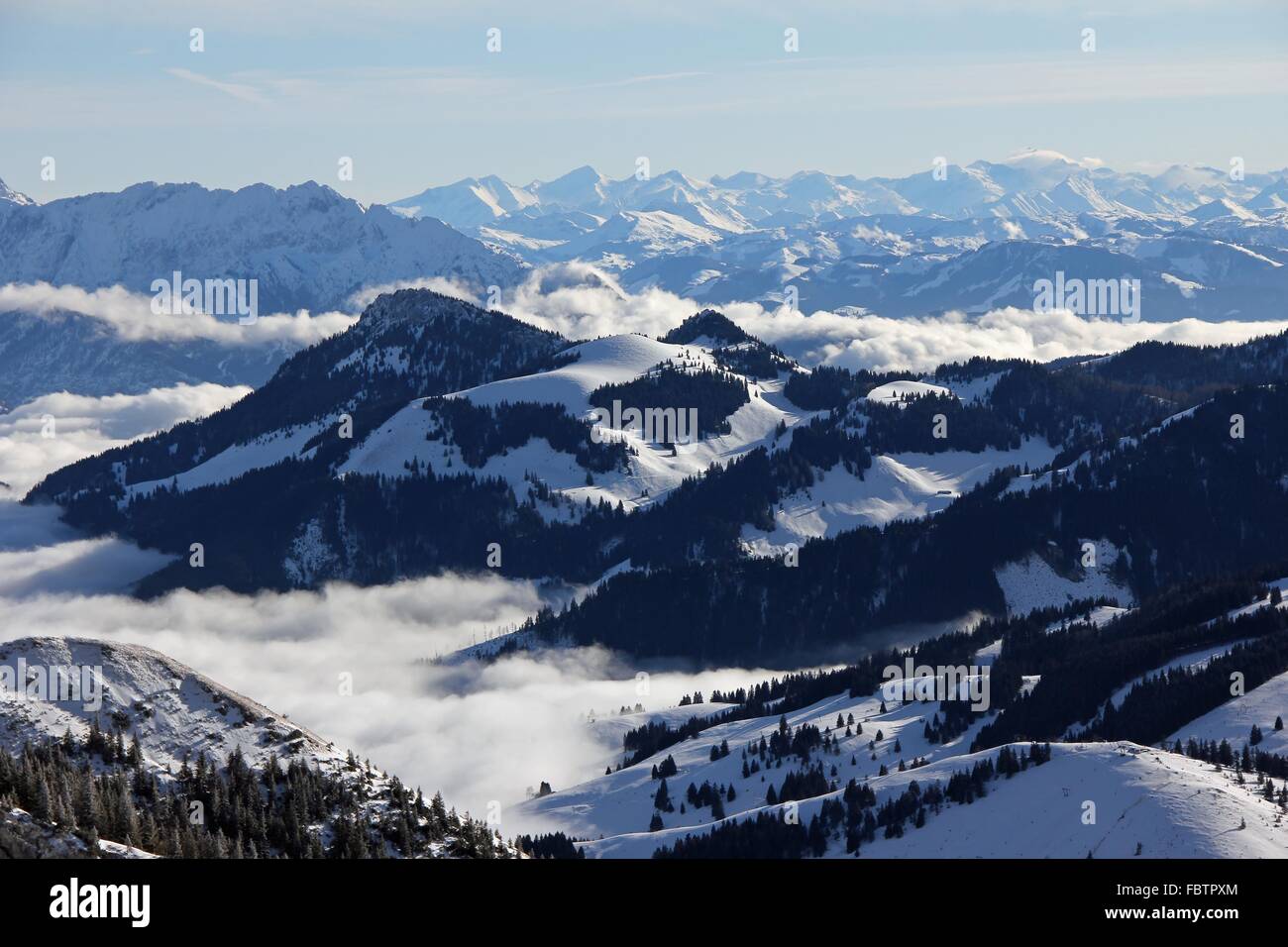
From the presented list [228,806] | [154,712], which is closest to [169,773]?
[228,806]

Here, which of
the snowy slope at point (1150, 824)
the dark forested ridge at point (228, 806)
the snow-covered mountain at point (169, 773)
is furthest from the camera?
the snowy slope at point (1150, 824)

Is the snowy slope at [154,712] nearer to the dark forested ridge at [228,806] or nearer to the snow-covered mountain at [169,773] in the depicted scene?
the snow-covered mountain at [169,773]

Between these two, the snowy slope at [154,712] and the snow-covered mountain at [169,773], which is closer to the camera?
the snow-covered mountain at [169,773]

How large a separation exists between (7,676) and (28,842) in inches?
1957
